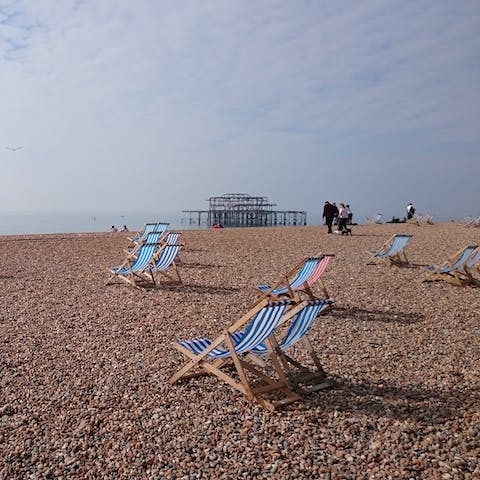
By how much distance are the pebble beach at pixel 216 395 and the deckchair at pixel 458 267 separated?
0.28 meters

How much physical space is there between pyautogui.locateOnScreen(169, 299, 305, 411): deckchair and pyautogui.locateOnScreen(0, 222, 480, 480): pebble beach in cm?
10

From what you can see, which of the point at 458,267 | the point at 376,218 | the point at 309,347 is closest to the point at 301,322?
the point at 309,347

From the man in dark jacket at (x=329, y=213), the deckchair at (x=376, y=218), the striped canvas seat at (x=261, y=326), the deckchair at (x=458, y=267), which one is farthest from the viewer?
the deckchair at (x=376, y=218)

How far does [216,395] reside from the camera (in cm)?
352

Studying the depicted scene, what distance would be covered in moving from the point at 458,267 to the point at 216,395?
5.39 meters

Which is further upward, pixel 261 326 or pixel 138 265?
pixel 138 265

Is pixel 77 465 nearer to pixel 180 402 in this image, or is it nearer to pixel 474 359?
pixel 180 402

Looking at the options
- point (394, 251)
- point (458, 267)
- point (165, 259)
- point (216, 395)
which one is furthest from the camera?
point (394, 251)

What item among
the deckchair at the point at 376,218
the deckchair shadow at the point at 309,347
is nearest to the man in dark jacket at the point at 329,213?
the deckchair at the point at 376,218

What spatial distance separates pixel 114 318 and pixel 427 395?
11.3ft

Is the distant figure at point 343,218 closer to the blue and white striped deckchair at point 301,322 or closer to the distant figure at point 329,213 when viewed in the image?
the distant figure at point 329,213

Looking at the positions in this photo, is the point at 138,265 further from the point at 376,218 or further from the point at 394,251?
the point at 376,218

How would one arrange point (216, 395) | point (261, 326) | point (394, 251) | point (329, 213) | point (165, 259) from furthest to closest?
point (329, 213)
point (394, 251)
point (165, 259)
point (216, 395)
point (261, 326)

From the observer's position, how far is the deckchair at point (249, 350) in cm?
330
